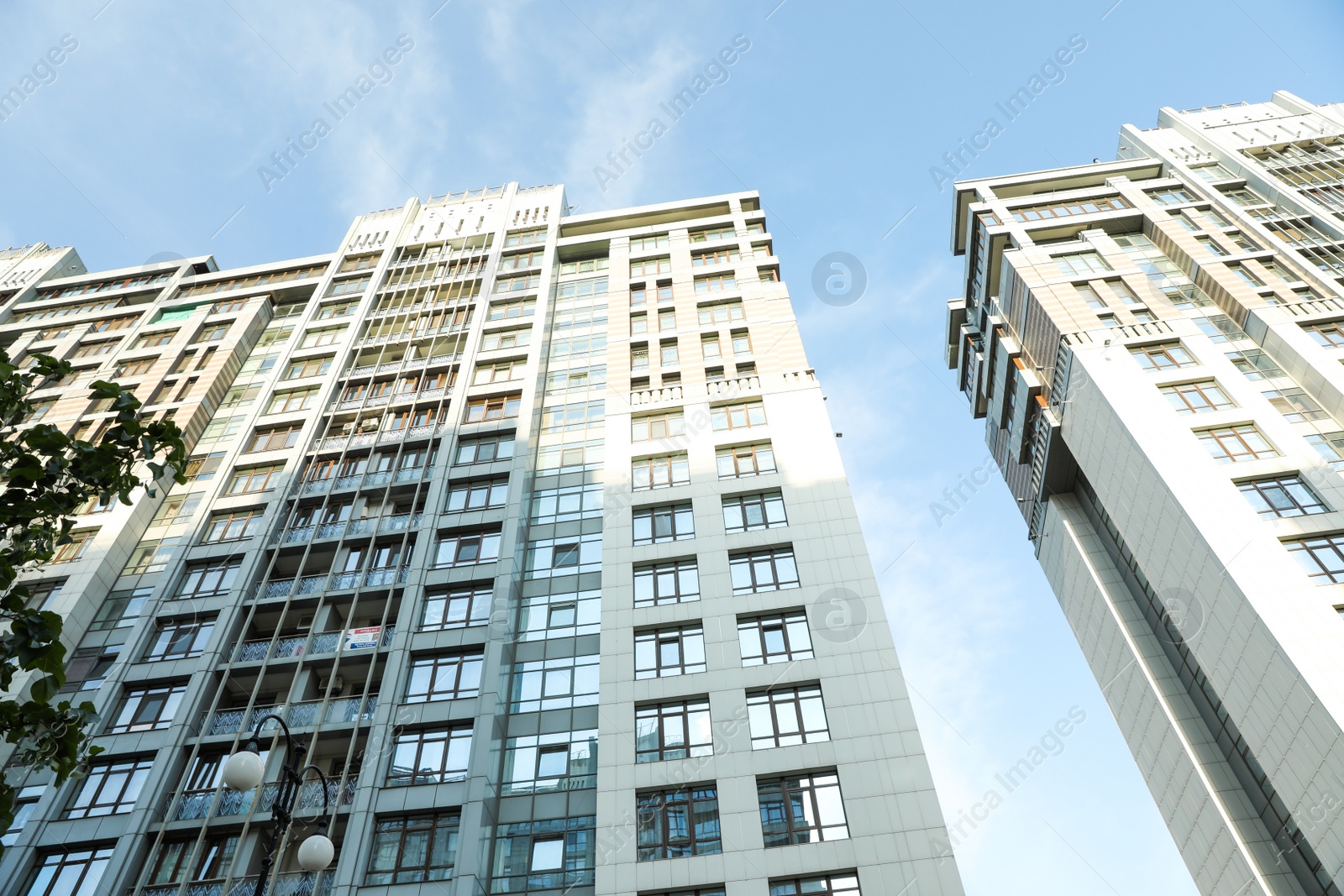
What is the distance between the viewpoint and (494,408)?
44875mm

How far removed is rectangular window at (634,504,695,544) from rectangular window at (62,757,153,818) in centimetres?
1948

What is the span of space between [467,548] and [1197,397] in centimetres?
3394

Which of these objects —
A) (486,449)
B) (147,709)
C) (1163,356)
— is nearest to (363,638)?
(147,709)

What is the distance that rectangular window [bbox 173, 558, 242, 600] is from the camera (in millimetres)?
38438

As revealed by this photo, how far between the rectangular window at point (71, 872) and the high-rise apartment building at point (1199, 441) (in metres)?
39.7

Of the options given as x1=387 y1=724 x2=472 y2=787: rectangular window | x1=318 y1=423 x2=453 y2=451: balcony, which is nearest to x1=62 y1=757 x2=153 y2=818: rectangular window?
x1=387 y1=724 x2=472 y2=787: rectangular window

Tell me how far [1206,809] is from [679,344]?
31.8 metres

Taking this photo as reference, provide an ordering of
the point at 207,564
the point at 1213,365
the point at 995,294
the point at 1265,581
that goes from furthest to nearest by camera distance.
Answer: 1. the point at 995,294
2. the point at 1213,365
3. the point at 207,564
4. the point at 1265,581

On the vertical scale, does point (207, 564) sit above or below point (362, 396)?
below

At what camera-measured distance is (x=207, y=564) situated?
39.7 metres

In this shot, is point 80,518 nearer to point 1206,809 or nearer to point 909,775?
point 909,775

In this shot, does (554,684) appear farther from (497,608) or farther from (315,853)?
(315,853)

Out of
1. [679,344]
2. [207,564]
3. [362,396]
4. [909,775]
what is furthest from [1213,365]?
[207,564]

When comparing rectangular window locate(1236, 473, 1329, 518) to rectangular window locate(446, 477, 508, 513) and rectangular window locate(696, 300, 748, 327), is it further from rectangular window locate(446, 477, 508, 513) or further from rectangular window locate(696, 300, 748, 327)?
rectangular window locate(446, 477, 508, 513)
